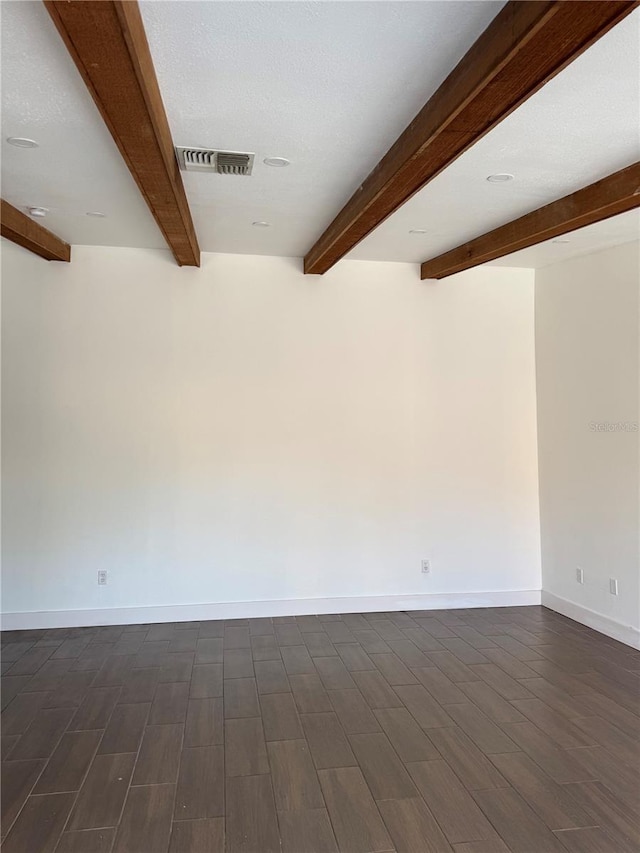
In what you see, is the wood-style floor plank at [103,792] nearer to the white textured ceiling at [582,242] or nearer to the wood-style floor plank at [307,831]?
the wood-style floor plank at [307,831]

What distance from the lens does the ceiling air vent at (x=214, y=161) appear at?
2.59m

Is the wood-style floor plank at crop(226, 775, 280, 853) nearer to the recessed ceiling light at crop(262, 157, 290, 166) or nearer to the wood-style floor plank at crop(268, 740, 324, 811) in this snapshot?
the wood-style floor plank at crop(268, 740, 324, 811)

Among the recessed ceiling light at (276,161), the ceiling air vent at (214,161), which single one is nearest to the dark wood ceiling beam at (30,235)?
the ceiling air vent at (214,161)

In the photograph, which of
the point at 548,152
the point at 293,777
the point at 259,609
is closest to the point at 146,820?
the point at 293,777

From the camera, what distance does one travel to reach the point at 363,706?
9.93 feet

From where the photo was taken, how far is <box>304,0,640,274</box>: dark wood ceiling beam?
1520 millimetres

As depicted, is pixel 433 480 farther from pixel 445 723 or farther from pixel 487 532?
pixel 445 723

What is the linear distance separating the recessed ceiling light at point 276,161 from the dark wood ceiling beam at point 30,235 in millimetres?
1622

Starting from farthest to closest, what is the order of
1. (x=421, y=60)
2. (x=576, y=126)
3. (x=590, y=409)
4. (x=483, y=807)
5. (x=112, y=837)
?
(x=590, y=409) → (x=576, y=126) → (x=483, y=807) → (x=112, y=837) → (x=421, y=60)

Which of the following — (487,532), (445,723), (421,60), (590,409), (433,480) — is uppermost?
(421,60)

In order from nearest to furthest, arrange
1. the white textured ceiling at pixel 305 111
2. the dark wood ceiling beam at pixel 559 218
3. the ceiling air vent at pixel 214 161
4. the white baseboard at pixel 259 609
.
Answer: the white textured ceiling at pixel 305 111
the ceiling air vent at pixel 214 161
the dark wood ceiling beam at pixel 559 218
the white baseboard at pixel 259 609

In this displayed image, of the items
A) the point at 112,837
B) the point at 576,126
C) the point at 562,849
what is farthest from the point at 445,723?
the point at 576,126

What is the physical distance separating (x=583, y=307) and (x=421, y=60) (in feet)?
9.55

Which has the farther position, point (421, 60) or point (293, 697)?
point (293, 697)
